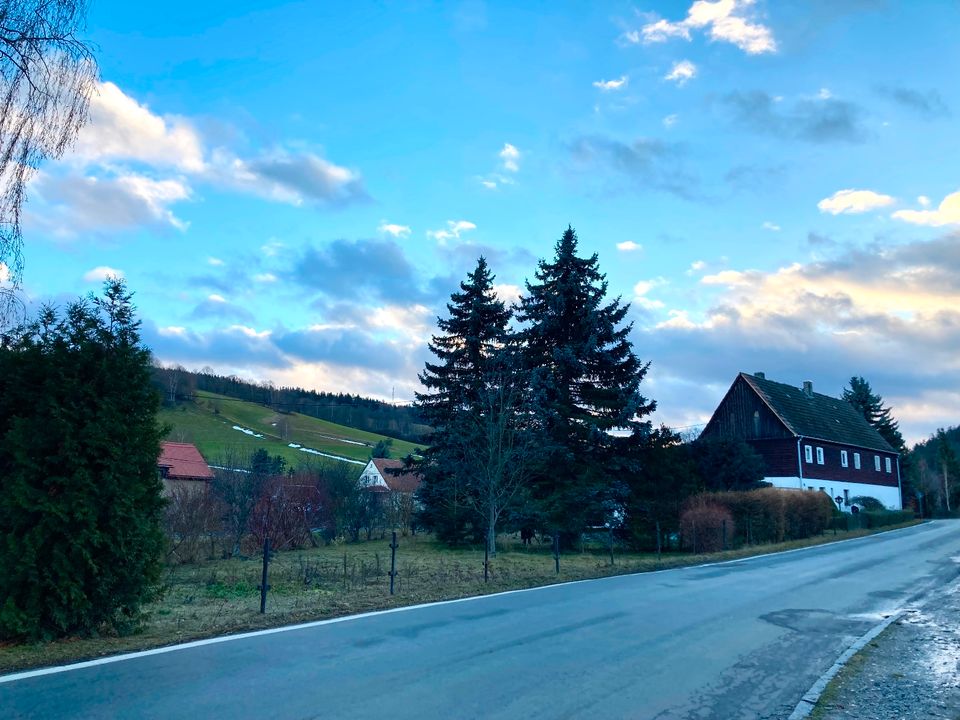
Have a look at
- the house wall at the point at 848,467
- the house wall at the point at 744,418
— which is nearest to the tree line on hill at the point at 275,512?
the house wall at the point at 744,418

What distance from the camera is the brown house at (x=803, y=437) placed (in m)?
48.6

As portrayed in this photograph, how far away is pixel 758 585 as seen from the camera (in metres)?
15.4

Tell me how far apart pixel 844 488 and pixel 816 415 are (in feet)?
18.3

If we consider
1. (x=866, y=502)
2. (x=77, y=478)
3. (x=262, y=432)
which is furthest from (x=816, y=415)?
(x=262, y=432)

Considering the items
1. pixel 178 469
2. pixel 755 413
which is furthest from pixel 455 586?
pixel 755 413

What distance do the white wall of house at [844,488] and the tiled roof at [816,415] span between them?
3.06 metres

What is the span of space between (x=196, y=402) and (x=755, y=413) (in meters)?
59.4

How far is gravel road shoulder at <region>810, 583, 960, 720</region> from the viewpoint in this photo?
640cm

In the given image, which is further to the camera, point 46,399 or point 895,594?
point 895,594

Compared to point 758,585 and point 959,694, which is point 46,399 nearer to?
point 959,694

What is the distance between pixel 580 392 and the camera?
106 feet

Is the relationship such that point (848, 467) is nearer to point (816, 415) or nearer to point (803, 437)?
point (816, 415)

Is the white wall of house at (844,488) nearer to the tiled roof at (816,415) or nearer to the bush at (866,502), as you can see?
the bush at (866,502)

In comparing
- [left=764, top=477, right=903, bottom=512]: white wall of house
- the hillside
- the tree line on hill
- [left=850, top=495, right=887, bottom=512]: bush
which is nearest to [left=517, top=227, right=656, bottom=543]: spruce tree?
the tree line on hill
